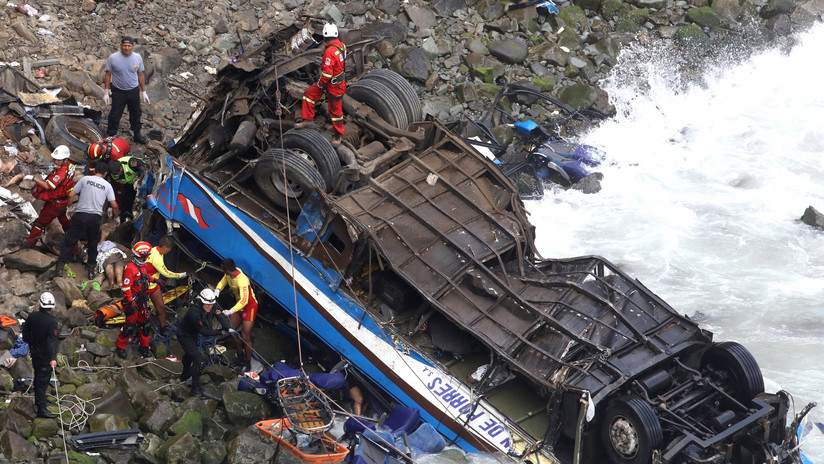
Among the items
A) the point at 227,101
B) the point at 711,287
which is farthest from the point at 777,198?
the point at 227,101

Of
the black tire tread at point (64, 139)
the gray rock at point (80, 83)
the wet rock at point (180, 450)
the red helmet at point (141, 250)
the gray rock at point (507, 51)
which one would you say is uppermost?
the gray rock at point (507, 51)

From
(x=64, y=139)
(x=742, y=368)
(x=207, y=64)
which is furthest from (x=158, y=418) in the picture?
(x=207, y=64)

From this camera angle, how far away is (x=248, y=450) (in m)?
7.24

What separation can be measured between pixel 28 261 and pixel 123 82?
8.73 ft

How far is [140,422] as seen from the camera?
7.30 meters

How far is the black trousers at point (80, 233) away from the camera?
335 inches

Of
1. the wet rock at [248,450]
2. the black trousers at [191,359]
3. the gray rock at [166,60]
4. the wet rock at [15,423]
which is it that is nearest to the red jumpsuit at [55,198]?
the black trousers at [191,359]

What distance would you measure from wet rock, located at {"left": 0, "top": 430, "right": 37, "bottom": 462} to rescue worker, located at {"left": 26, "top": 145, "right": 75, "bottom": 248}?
272 cm

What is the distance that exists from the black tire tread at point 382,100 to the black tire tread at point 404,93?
6 cm

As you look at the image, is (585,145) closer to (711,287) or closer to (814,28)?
(711,287)

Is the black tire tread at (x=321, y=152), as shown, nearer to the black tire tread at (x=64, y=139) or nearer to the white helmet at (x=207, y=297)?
the white helmet at (x=207, y=297)

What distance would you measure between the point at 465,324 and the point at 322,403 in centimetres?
140

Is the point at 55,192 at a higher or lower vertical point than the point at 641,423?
lower

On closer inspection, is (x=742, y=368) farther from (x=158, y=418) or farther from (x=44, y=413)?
(x=44, y=413)
